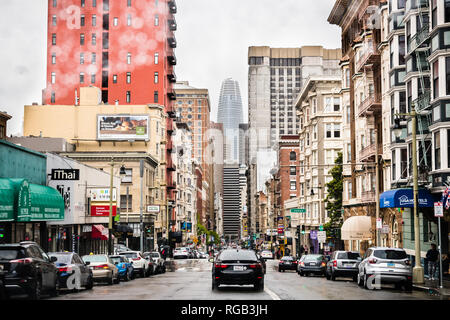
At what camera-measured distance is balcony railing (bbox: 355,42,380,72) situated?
49938 millimetres

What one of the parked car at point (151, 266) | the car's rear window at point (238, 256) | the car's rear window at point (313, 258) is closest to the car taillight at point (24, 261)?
the car's rear window at point (238, 256)

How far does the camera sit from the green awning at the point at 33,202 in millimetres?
30391

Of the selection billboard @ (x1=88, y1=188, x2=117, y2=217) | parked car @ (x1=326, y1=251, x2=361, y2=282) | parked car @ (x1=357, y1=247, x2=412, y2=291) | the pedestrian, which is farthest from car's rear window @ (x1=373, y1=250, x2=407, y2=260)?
billboard @ (x1=88, y1=188, x2=117, y2=217)

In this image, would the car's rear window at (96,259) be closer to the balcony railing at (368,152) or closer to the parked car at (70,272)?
the parked car at (70,272)

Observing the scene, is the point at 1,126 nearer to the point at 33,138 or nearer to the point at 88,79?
the point at 33,138

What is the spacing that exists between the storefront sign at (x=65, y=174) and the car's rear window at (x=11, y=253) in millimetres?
20941

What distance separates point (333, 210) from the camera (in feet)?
230

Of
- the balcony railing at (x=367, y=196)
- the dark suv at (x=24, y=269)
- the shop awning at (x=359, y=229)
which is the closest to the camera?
the dark suv at (x=24, y=269)

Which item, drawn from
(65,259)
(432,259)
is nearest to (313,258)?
(432,259)

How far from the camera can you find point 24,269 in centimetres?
1758

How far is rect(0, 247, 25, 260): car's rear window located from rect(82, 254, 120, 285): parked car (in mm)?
9972

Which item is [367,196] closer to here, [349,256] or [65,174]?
[349,256]

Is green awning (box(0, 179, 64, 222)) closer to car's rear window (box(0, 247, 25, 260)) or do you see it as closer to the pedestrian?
car's rear window (box(0, 247, 25, 260))

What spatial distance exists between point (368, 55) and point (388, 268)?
94.5ft
